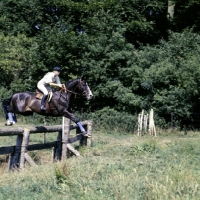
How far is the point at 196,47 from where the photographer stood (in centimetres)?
2700

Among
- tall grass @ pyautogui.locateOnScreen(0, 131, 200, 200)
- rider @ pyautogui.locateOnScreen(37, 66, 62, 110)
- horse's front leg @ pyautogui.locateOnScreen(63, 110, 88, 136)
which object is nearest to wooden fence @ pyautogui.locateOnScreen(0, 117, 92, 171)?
horse's front leg @ pyautogui.locateOnScreen(63, 110, 88, 136)

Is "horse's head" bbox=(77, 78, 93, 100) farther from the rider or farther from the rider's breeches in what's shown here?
the rider's breeches

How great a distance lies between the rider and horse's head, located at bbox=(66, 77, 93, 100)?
0.67m

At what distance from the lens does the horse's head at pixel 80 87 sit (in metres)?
14.5

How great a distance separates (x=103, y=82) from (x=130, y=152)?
15.9m

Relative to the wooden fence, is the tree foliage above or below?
above

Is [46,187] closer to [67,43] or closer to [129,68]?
[129,68]

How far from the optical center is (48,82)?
13508 millimetres

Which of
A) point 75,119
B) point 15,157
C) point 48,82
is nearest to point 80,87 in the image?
point 75,119

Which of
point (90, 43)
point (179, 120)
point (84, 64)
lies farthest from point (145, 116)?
point (90, 43)

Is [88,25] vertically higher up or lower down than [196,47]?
higher up

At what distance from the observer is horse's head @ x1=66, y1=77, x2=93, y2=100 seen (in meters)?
14.5

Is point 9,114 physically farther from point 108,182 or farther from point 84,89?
point 108,182

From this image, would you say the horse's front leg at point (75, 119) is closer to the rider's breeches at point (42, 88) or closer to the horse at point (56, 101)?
the horse at point (56, 101)
